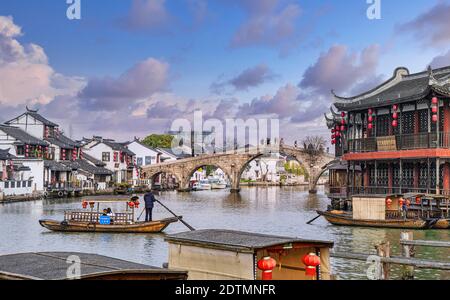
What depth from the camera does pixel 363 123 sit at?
38.7 meters

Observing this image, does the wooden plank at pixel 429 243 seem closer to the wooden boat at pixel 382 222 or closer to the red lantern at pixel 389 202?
the wooden boat at pixel 382 222

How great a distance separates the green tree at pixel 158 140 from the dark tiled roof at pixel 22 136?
46.2m

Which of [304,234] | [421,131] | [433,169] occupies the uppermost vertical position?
[421,131]

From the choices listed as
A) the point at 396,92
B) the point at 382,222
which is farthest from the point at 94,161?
the point at 382,222

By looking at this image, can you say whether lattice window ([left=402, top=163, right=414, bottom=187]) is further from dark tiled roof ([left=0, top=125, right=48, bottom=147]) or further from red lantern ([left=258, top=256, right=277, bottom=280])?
dark tiled roof ([left=0, top=125, right=48, bottom=147])

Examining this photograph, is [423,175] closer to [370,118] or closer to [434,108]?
[434,108]

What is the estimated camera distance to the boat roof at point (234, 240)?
1045 centimetres

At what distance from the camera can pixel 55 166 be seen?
59250 millimetres

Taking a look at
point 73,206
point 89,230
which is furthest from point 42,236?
point 73,206

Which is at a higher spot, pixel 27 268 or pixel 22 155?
pixel 22 155

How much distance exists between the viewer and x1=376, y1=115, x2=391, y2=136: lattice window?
36.4 meters

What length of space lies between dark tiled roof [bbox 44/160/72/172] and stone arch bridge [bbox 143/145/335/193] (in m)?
18.4
